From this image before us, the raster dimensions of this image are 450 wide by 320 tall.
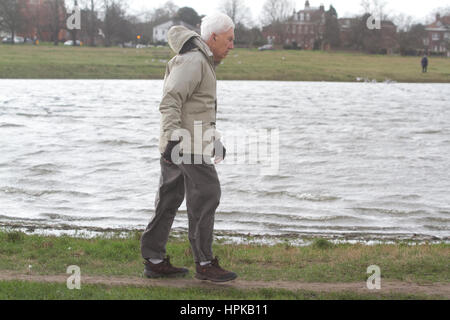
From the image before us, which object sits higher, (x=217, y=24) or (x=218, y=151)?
(x=217, y=24)

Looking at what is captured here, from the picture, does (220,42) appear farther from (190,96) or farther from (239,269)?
(239,269)

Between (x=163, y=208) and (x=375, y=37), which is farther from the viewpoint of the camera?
(x=375, y=37)

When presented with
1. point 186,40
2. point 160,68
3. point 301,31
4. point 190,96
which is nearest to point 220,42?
point 186,40

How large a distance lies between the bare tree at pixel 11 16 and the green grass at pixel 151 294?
8979cm

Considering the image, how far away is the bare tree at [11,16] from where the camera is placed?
89.6m

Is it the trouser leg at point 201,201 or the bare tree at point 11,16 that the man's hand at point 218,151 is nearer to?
the trouser leg at point 201,201

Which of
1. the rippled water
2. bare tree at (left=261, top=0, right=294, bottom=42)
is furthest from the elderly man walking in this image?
bare tree at (left=261, top=0, right=294, bottom=42)

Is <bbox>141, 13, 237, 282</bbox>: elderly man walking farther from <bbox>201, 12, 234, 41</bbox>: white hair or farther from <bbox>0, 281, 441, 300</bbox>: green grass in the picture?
<bbox>0, 281, 441, 300</bbox>: green grass

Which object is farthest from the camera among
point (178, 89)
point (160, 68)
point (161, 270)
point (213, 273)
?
point (160, 68)

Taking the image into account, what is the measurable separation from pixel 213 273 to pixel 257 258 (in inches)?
57.7

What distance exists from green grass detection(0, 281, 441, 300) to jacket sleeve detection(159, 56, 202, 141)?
1341mm

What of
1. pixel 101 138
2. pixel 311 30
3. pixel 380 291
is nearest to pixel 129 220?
pixel 380 291

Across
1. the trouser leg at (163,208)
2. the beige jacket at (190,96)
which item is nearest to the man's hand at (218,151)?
the beige jacket at (190,96)

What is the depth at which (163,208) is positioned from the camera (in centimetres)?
598
